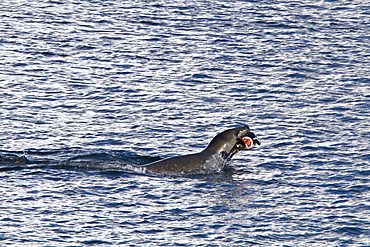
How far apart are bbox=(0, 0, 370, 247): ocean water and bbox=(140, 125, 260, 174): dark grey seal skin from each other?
14.6 inches

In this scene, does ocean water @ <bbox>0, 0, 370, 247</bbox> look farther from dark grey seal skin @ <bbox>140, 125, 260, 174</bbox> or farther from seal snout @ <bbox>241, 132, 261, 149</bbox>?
seal snout @ <bbox>241, 132, 261, 149</bbox>

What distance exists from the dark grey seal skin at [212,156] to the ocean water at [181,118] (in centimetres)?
37

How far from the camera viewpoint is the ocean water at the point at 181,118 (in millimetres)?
15594

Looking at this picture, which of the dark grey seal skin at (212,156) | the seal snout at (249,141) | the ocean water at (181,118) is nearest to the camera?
the ocean water at (181,118)

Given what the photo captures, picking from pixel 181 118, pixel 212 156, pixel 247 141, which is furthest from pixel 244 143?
pixel 181 118

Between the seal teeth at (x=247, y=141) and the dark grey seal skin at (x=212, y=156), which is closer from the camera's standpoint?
the dark grey seal skin at (x=212, y=156)

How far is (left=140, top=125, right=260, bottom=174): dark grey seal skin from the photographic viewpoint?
18.6m

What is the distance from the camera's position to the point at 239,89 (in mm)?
26000

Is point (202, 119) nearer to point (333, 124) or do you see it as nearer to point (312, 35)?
point (333, 124)

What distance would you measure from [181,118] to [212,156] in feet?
14.1

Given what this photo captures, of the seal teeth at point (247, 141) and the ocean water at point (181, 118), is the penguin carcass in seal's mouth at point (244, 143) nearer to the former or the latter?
the seal teeth at point (247, 141)

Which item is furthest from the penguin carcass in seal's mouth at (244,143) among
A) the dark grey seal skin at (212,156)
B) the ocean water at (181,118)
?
the ocean water at (181,118)

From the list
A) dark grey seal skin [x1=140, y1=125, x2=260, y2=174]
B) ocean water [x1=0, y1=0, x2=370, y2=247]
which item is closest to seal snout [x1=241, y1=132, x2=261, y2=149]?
dark grey seal skin [x1=140, y1=125, x2=260, y2=174]

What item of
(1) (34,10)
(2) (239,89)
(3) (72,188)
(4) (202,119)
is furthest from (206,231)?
(1) (34,10)
